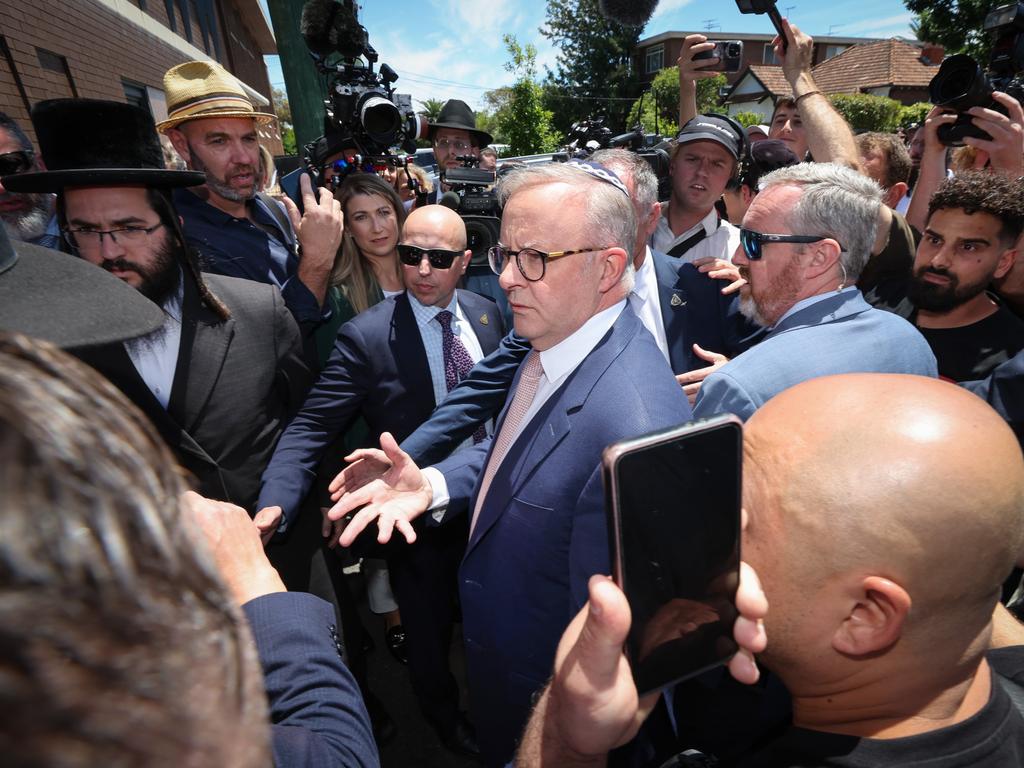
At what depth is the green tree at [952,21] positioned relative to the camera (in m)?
23.7

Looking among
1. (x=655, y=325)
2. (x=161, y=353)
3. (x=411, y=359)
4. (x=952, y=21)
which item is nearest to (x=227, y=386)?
(x=161, y=353)

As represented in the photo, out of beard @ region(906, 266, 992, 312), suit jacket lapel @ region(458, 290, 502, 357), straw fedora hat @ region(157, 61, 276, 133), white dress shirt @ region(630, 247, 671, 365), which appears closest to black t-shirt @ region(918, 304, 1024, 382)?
beard @ region(906, 266, 992, 312)

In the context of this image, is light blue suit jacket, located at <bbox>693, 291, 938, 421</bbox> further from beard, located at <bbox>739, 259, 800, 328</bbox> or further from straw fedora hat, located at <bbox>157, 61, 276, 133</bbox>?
straw fedora hat, located at <bbox>157, 61, 276, 133</bbox>

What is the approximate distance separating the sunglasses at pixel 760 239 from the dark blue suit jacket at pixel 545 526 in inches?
30.0

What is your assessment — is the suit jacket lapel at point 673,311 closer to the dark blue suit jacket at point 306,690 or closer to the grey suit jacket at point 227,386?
the grey suit jacket at point 227,386

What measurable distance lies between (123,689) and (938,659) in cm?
116

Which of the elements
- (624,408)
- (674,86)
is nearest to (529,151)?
(674,86)

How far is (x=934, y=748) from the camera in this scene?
2.89ft

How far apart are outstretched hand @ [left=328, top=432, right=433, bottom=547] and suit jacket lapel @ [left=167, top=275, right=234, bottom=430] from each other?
2.25ft

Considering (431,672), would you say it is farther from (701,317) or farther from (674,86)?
(674,86)

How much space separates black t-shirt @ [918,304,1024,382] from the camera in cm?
268

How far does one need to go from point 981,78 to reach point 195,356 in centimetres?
416

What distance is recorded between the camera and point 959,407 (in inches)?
37.5

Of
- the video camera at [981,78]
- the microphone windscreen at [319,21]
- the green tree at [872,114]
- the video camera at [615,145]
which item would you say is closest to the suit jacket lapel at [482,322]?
the video camera at [615,145]
